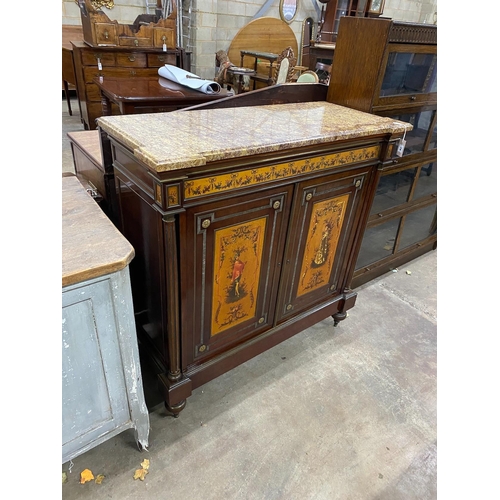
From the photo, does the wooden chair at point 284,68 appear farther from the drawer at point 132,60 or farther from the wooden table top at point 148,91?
the drawer at point 132,60

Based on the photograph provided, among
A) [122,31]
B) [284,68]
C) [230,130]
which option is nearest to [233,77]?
[284,68]

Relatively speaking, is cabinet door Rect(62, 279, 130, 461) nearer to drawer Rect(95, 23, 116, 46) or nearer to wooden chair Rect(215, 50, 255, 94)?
drawer Rect(95, 23, 116, 46)

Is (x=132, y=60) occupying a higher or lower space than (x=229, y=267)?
higher

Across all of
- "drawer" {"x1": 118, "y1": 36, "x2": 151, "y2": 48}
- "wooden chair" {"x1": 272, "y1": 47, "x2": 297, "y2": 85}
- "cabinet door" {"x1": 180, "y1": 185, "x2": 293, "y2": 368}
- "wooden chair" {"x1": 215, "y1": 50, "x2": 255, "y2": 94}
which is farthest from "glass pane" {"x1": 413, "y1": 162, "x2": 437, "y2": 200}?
"drawer" {"x1": 118, "y1": 36, "x2": 151, "y2": 48}

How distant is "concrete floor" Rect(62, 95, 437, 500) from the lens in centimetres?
135

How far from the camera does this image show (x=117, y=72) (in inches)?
143

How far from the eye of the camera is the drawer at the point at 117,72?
358cm

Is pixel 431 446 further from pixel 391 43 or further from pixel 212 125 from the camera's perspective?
pixel 391 43

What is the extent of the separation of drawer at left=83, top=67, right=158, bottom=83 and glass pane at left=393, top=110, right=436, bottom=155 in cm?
273

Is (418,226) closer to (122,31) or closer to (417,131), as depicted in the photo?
(417,131)

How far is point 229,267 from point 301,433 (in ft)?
2.47

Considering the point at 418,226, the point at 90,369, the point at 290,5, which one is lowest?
the point at 418,226

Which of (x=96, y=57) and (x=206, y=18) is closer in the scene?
(x=96, y=57)

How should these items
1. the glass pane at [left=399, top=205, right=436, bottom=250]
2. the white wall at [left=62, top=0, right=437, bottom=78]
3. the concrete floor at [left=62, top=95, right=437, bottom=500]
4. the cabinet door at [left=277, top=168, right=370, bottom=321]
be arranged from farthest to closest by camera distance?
the white wall at [left=62, top=0, right=437, bottom=78]
the glass pane at [left=399, top=205, right=436, bottom=250]
the cabinet door at [left=277, top=168, right=370, bottom=321]
the concrete floor at [left=62, top=95, right=437, bottom=500]
